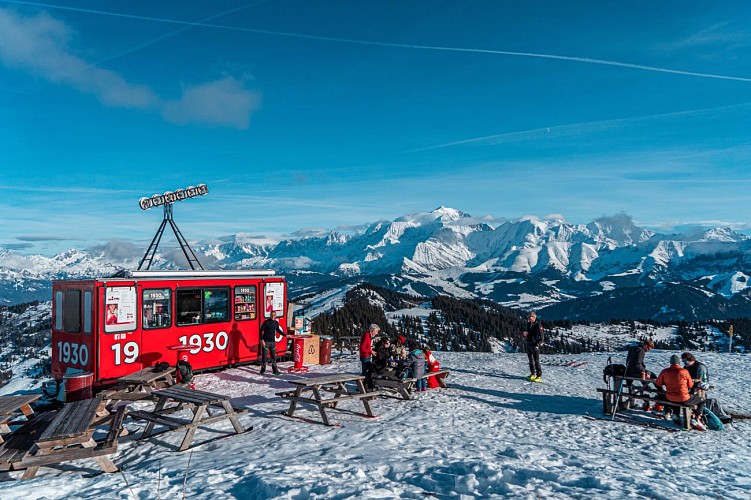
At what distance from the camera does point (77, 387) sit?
14773 millimetres

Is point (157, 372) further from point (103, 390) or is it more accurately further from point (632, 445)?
point (632, 445)

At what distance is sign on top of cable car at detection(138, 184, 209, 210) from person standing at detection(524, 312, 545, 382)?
14.9 meters

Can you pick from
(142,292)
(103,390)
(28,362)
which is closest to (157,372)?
(103,390)

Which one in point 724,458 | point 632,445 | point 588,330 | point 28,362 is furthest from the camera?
point 588,330

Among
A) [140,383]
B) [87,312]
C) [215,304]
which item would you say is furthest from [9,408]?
[215,304]

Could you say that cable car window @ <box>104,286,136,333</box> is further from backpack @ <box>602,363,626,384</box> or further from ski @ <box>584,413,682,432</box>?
backpack @ <box>602,363,626,384</box>

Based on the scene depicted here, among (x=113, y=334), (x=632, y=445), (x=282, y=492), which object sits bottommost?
(x=632, y=445)

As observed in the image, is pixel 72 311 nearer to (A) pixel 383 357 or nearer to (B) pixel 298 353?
(B) pixel 298 353

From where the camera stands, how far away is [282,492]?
7.51 metres

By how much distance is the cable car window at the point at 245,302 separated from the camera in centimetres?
2023

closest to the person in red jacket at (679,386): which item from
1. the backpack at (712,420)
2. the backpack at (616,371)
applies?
the backpack at (712,420)

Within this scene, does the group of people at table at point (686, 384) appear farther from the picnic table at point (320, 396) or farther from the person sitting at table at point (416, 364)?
the picnic table at point (320, 396)

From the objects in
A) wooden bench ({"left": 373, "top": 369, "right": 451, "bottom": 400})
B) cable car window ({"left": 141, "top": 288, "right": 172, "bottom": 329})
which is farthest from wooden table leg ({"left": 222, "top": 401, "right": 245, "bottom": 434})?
cable car window ({"left": 141, "top": 288, "right": 172, "bottom": 329})

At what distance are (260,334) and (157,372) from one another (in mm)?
4489
